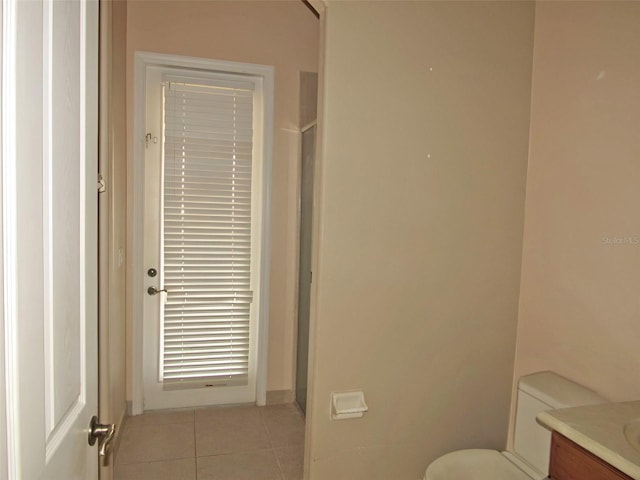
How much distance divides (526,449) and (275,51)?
288 centimetres

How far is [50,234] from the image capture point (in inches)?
31.6

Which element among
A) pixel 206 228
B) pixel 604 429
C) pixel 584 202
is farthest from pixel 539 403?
pixel 206 228

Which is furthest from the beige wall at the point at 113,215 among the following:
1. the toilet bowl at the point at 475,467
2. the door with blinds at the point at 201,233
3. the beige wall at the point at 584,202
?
the beige wall at the point at 584,202

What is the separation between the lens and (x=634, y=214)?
160 cm

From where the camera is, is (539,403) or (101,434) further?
(539,403)

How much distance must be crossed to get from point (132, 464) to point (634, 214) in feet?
9.14

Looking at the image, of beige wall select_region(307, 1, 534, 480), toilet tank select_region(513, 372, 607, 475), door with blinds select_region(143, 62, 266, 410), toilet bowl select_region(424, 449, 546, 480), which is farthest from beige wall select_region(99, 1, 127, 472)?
toilet tank select_region(513, 372, 607, 475)

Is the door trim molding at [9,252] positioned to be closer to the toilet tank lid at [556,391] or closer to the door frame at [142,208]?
the toilet tank lid at [556,391]

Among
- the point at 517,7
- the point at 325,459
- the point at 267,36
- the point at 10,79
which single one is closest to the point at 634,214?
the point at 517,7

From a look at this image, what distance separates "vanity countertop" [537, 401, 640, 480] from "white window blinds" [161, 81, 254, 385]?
2.27 meters

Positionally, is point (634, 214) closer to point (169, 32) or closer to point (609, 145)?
point (609, 145)

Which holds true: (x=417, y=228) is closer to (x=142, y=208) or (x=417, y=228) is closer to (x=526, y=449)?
(x=526, y=449)

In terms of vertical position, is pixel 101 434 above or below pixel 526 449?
above

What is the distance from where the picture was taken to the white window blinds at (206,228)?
116 inches
